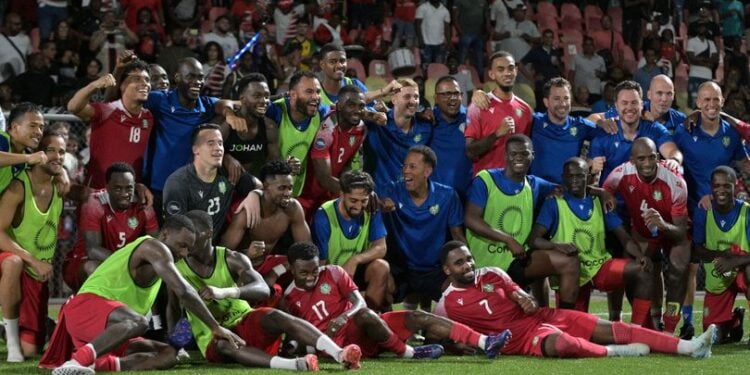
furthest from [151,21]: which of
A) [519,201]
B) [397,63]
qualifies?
[519,201]

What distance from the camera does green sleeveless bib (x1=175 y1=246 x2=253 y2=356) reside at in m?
9.05

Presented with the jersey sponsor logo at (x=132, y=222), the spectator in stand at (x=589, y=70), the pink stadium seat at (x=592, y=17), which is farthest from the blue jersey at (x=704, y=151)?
the pink stadium seat at (x=592, y=17)

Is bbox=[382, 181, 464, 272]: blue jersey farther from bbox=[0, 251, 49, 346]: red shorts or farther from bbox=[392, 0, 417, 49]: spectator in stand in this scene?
bbox=[392, 0, 417, 49]: spectator in stand

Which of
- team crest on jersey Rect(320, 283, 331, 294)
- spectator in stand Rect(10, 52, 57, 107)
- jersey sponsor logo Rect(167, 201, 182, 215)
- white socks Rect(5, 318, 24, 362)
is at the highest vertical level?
spectator in stand Rect(10, 52, 57, 107)

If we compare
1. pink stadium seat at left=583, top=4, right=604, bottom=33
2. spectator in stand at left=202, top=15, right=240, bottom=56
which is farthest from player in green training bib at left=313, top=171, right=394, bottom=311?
pink stadium seat at left=583, top=4, right=604, bottom=33

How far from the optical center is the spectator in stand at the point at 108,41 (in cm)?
1727

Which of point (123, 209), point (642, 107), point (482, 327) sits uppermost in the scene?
point (642, 107)

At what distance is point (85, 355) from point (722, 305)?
213 inches

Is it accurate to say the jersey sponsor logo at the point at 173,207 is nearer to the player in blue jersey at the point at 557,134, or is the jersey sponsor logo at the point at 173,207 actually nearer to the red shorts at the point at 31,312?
the red shorts at the point at 31,312

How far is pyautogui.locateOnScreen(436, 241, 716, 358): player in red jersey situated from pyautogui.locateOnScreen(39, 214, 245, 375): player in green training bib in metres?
1.95

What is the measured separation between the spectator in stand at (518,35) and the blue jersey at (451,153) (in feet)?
30.8

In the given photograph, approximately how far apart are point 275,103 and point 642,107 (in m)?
3.25

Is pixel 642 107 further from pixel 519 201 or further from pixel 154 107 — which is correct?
pixel 154 107

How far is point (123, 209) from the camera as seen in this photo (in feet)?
33.6
